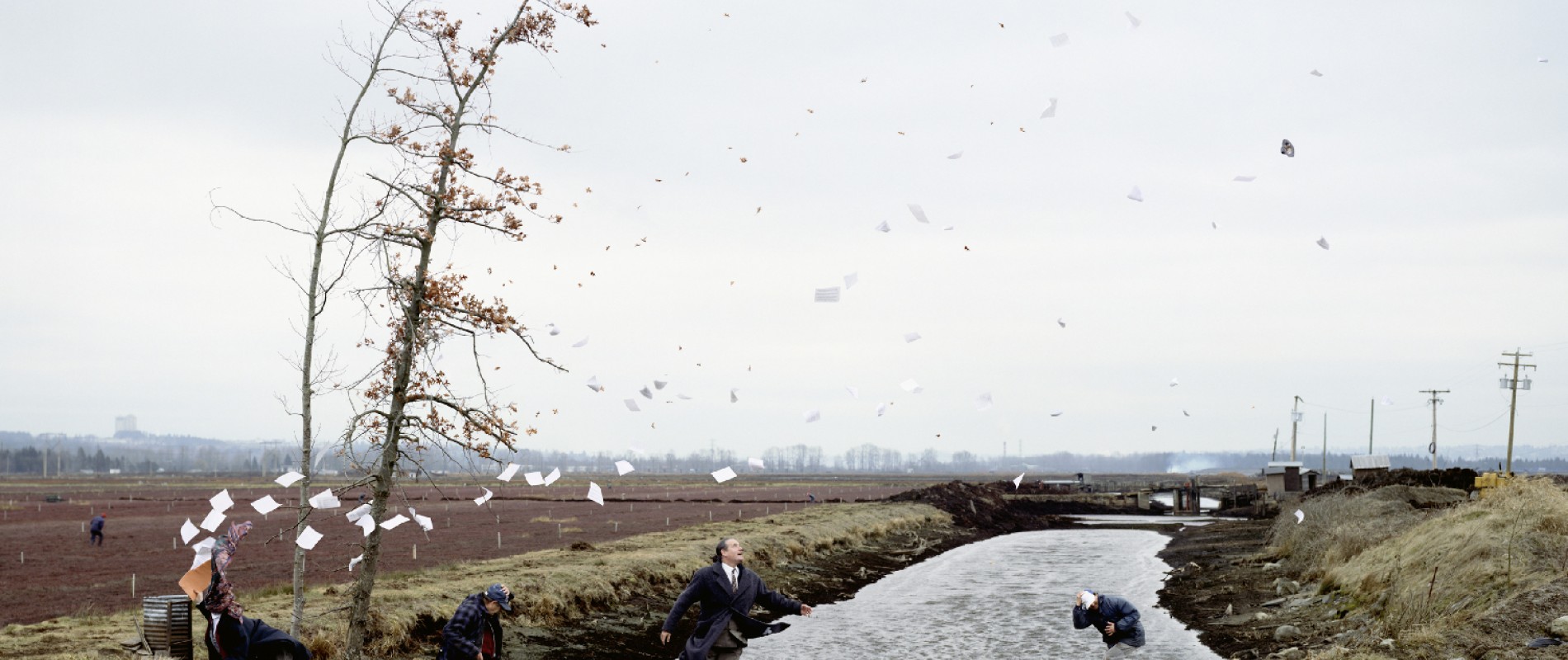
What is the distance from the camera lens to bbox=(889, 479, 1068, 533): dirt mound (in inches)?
3009

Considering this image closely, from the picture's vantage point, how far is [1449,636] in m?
17.3

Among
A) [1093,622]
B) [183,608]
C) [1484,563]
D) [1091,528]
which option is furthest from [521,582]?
[1091,528]

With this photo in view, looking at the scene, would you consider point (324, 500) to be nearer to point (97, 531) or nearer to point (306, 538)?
point (306, 538)

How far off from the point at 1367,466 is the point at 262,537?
235 feet

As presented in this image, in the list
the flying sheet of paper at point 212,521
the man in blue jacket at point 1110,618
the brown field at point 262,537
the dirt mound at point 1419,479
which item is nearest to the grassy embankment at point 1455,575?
the man in blue jacket at point 1110,618

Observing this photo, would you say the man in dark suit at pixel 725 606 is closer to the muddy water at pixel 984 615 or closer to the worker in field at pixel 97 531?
the muddy water at pixel 984 615

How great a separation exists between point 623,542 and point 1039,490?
81.8 meters

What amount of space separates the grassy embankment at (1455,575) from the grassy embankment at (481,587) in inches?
608

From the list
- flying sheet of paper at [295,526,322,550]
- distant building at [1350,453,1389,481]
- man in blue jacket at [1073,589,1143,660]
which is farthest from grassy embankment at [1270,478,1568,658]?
distant building at [1350,453,1389,481]

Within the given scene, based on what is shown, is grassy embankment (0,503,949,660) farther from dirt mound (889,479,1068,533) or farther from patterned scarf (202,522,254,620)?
dirt mound (889,479,1068,533)

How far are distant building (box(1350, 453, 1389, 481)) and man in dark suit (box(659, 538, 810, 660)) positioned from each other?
2472 inches

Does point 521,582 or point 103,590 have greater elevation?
point 521,582

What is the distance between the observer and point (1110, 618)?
17906 mm

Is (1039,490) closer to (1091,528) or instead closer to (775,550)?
(1091,528)
